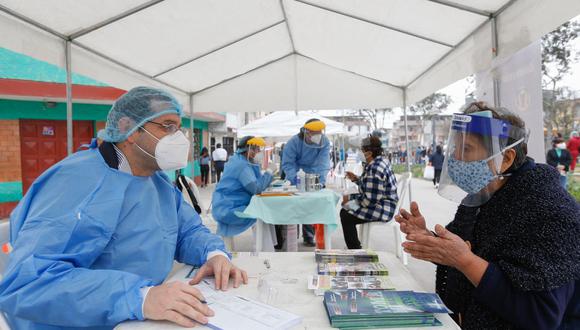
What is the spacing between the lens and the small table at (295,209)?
12.4 feet

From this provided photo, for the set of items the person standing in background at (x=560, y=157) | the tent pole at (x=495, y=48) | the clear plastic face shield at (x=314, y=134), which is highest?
the tent pole at (x=495, y=48)

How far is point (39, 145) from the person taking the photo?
8.51m

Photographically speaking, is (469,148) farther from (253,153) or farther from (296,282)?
(253,153)

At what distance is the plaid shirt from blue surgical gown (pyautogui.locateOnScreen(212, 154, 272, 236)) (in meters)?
1.16

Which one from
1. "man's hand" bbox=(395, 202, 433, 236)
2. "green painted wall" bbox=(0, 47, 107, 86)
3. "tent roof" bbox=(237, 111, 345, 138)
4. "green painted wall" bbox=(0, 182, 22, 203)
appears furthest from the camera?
"tent roof" bbox=(237, 111, 345, 138)

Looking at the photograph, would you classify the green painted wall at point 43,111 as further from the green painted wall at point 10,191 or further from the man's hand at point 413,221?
the man's hand at point 413,221

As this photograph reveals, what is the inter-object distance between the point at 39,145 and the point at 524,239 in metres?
9.77

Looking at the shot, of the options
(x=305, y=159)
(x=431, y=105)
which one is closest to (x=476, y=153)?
(x=305, y=159)

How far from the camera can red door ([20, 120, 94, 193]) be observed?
27.2 feet

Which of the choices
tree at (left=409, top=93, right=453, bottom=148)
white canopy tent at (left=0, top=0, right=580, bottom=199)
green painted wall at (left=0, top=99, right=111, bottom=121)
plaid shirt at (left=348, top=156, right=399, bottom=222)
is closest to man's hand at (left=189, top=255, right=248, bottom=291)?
white canopy tent at (left=0, top=0, right=580, bottom=199)

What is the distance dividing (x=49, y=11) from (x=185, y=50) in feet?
5.83

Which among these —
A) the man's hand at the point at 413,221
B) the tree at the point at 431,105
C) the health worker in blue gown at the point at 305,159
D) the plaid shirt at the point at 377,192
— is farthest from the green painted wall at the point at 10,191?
the tree at the point at 431,105

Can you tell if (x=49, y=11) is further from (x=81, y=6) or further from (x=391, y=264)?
(x=391, y=264)

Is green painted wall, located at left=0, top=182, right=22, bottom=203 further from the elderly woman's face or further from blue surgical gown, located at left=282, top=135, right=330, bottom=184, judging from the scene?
the elderly woman's face
